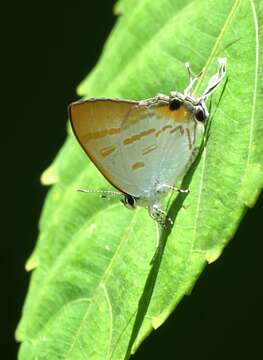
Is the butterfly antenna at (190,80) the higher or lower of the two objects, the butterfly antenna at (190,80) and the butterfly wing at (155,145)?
the higher

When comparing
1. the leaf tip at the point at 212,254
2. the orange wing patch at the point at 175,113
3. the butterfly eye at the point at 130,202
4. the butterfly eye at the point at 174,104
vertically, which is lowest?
the butterfly eye at the point at 130,202

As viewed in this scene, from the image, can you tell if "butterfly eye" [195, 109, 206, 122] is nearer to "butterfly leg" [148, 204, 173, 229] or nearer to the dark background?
"butterfly leg" [148, 204, 173, 229]

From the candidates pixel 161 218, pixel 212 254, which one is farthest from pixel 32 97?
pixel 212 254

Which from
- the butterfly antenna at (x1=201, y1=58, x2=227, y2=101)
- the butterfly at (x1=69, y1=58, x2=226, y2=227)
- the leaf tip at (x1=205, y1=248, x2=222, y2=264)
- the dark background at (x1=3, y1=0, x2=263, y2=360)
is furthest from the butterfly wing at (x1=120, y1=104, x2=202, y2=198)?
the dark background at (x1=3, y1=0, x2=263, y2=360)

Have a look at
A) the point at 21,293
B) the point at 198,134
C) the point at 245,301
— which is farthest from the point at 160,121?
the point at 21,293

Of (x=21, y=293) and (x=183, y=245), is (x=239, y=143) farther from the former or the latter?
(x=21, y=293)

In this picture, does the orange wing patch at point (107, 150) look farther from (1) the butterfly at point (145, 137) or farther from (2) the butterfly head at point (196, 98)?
(2) the butterfly head at point (196, 98)

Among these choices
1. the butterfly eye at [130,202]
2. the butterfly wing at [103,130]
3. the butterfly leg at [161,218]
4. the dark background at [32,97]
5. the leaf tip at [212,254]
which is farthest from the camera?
the dark background at [32,97]

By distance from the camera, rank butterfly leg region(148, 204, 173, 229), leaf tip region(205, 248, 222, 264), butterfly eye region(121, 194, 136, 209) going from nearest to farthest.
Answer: leaf tip region(205, 248, 222, 264) < butterfly leg region(148, 204, 173, 229) < butterfly eye region(121, 194, 136, 209)

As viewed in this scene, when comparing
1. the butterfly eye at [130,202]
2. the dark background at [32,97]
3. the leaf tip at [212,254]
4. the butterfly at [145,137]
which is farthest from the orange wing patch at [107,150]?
the dark background at [32,97]
